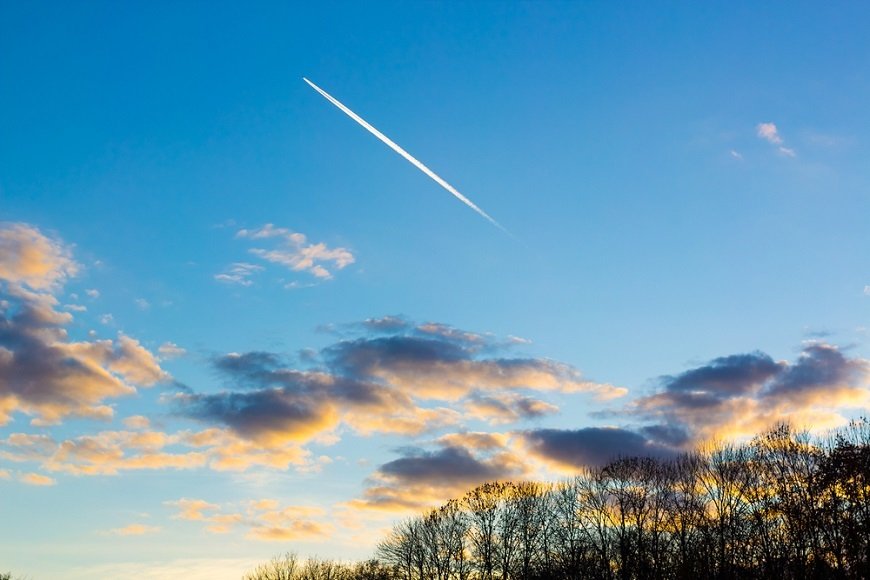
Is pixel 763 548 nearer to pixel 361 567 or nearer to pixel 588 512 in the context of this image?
pixel 588 512

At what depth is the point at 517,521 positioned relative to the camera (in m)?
102

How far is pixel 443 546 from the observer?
115438 millimetres

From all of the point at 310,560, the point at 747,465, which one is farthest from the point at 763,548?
the point at 310,560

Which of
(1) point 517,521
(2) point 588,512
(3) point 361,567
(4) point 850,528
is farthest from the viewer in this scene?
(3) point 361,567

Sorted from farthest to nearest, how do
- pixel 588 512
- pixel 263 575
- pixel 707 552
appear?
pixel 263 575 < pixel 588 512 < pixel 707 552

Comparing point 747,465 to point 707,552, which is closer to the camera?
point 747,465

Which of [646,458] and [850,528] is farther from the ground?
[646,458]

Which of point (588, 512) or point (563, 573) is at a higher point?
point (588, 512)

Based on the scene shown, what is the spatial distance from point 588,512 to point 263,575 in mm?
92497

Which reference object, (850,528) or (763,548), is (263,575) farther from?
(850,528)

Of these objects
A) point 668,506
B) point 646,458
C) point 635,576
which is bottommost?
point 635,576

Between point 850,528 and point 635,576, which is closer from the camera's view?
point 850,528

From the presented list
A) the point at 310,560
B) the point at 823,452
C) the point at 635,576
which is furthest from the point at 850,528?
the point at 310,560

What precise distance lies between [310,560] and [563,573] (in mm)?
79487
